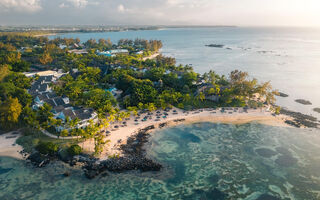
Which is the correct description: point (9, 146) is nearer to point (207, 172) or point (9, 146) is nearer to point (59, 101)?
point (59, 101)

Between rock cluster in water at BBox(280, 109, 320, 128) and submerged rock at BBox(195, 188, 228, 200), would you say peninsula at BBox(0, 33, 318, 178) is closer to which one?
rock cluster in water at BBox(280, 109, 320, 128)

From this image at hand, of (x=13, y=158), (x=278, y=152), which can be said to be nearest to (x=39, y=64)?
(x=13, y=158)

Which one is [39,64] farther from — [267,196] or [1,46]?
[267,196]

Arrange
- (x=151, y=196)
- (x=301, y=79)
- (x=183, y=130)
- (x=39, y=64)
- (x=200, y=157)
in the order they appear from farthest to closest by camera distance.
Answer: (x=39, y=64)
(x=301, y=79)
(x=183, y=130)
(x=200, y=157)
(x=151, y=196)

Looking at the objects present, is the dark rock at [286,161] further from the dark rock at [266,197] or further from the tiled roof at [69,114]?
the tiled roof at [69,114]

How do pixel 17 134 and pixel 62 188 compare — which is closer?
pixel 62 188
